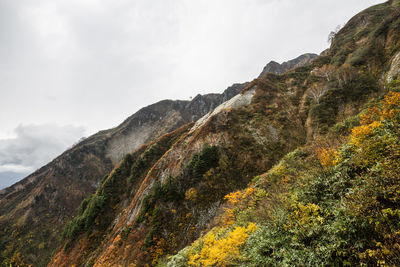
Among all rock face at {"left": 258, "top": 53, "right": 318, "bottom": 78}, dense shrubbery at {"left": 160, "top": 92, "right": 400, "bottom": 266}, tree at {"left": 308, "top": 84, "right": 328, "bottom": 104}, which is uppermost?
rock face at {"left": 258, "top": 53, "right": 318, "bottom": 78}

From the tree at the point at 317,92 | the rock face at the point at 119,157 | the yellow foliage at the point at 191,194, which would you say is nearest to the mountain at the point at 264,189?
the yellow foliage at the point at 191,194

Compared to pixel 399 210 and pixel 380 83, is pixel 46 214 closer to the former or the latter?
pixel 399 210

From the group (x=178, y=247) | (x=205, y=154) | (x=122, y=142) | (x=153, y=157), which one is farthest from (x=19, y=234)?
(x=205, y=154)

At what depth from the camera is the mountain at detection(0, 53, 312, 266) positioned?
60.1 m

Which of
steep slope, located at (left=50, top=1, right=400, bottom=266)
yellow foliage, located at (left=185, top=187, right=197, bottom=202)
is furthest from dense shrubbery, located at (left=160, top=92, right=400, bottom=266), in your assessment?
yellow foliage, located at (left=185, top=187, right=197, bottom=202)

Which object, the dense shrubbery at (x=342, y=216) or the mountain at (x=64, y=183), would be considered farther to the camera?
the mountain at (x=64, y=183)

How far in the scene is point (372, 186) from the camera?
5.94m

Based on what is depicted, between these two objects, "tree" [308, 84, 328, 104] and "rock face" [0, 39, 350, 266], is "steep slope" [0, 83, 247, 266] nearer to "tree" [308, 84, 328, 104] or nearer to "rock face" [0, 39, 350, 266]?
"rock face" [0, 39, 350, 266]

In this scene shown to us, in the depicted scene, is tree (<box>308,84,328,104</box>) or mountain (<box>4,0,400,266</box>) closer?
mountain (<box>4,0,400,266</box>)

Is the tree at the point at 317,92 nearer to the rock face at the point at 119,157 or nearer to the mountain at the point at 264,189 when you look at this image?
the mountain at the point at 264,189

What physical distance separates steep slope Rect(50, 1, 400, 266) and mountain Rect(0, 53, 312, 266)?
45.1 metres

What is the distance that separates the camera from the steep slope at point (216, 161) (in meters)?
23.9

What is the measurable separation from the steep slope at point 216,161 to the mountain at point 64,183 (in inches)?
1777

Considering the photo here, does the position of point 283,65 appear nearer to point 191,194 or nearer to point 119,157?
point 191,194
